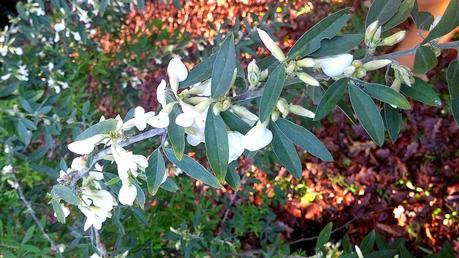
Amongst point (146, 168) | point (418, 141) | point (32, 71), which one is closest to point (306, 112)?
point (146, 168)

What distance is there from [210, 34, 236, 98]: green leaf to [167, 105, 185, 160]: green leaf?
73mm

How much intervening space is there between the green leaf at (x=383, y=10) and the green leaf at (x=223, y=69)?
9.4 inches

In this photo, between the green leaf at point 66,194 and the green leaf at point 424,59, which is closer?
the green leaf at point 424,59

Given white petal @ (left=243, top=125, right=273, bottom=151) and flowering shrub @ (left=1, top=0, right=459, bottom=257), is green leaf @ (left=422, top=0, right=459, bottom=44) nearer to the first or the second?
flowering shrub @ (left=1, top=0, right=459, bottom=257)

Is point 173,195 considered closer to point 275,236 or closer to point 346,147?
point 275,236

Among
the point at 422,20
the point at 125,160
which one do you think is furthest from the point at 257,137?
the point at 422,20

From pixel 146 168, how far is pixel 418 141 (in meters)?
2.28

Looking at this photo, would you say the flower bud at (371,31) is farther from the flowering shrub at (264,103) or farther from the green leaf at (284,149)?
the green leaf at (284,149)

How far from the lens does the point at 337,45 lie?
812mm

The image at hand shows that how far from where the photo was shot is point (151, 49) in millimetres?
2688

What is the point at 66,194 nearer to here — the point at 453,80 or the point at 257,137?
the point at 257,137

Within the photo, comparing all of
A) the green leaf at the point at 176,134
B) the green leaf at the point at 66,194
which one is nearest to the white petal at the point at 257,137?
the green leaf at the point at 176,134

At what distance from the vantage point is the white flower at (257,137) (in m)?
0.79

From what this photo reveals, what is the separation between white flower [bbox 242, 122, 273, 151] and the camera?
0.79 metres
